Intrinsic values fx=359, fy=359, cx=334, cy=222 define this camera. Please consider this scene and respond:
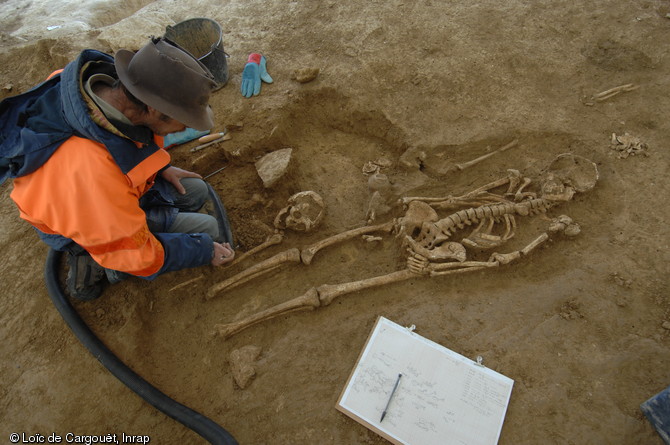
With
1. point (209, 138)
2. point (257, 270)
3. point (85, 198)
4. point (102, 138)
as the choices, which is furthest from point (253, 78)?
point (85, 198)

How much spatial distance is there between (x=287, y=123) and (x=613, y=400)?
14.9 feet

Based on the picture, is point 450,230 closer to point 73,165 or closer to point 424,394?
point 424,394

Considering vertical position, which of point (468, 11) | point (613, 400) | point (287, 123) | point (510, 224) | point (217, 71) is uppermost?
point (468, 11)

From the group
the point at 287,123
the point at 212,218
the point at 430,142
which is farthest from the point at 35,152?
the point at 430,142

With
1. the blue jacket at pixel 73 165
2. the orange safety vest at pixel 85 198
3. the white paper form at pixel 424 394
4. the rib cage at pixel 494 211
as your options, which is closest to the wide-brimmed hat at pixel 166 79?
the blue jacket at pixel 73 165

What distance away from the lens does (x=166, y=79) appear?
239cm

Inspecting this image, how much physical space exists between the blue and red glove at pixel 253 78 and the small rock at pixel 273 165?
1268 millimetres

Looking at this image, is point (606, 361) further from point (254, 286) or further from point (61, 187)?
point (61, 187)

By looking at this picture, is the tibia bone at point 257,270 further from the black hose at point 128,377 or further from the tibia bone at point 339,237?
the black hose at point 128,377

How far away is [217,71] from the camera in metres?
5.16

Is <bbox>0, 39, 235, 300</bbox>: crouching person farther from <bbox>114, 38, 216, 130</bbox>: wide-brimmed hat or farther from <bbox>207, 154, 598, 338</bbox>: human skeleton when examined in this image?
<bbox>207, 154, 598, 338</bbox>: human skeleton

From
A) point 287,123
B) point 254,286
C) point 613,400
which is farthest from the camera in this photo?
point 287,123

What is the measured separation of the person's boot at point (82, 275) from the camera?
335 cm

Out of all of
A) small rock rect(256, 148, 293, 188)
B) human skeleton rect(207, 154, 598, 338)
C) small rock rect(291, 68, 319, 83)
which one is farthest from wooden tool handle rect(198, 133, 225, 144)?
human skeleton rect(207, 154, 598, 338)
